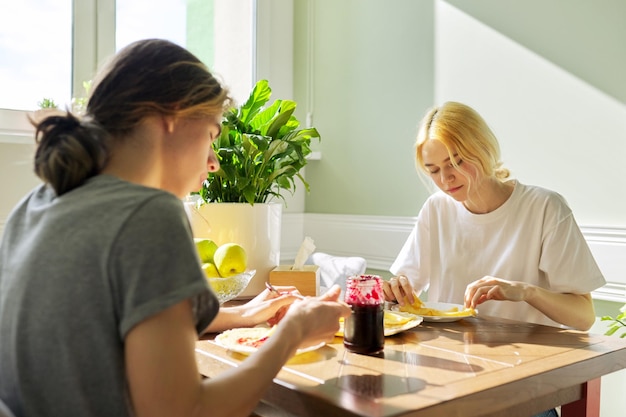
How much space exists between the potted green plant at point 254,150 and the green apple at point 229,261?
1.02 ft

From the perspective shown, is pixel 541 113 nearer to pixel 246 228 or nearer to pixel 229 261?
pixel 246 228

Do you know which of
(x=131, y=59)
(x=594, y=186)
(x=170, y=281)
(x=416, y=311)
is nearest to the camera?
(x=170, y=281)

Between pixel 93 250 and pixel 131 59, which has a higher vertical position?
pixel 131 59

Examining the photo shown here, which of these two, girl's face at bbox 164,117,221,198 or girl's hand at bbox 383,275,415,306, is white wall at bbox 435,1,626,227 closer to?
girl's hand at bbox 383,275,415,306

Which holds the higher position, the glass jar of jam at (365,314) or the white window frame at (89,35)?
the white window frame at (89,35)

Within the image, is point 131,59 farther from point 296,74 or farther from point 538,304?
point 296,74

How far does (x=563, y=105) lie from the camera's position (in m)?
2.30

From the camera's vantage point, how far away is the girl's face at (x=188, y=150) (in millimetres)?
1032

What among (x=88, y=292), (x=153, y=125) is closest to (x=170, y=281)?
(x=88, y=292)

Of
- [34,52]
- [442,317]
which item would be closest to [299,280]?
[442,317]

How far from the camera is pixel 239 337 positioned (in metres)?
1.36

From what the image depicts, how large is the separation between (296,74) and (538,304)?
84.5 inches

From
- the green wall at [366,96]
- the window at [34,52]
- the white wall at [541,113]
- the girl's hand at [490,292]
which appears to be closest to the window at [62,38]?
the window at [34,52]

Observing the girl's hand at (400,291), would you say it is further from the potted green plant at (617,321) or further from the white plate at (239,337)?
the potted green plant at (617,321)
